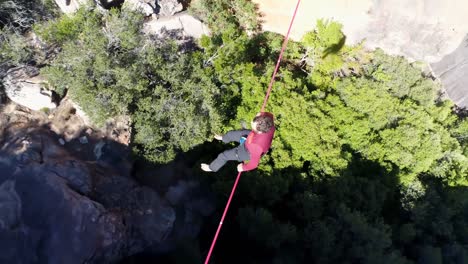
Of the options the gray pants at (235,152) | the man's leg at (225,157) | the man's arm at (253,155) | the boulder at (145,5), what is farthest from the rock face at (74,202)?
the boulder at (145,5)

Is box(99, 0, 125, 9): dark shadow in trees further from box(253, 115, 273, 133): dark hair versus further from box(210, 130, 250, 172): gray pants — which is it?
box(253, 115, 273, 133): dark hair

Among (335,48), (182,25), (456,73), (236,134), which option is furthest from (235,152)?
(456,73)

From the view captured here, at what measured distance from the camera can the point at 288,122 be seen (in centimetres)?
1309

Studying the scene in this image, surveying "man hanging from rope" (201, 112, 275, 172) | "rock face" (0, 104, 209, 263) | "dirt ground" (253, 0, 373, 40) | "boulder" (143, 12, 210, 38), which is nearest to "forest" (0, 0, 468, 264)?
"boulder" (143, 12, 210, 38)

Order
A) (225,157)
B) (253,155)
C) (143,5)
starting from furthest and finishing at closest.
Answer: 1. (143,5)
2. (225,157)
3. (253,155)

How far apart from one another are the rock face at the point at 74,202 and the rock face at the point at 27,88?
1.21 ft

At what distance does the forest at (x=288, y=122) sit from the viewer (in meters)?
10.9

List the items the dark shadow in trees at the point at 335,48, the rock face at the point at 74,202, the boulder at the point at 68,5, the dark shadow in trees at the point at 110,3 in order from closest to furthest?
the rock face at the point at 74,202, the boulder at the point at 68,5, the dark shadow in trees at the point at 110,3, the dark shadow in trees at the point at 335,48

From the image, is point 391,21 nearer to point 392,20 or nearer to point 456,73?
point 392,20

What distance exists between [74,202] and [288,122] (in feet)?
24.4

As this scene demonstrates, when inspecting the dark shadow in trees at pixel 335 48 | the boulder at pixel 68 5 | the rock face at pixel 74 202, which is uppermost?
the dark shadow in trees at pixel 335 48

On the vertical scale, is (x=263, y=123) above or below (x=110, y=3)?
below

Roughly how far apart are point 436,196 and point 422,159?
6.75 ft

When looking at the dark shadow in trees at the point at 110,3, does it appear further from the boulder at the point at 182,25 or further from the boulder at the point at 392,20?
the boulder at the point at 392,20
